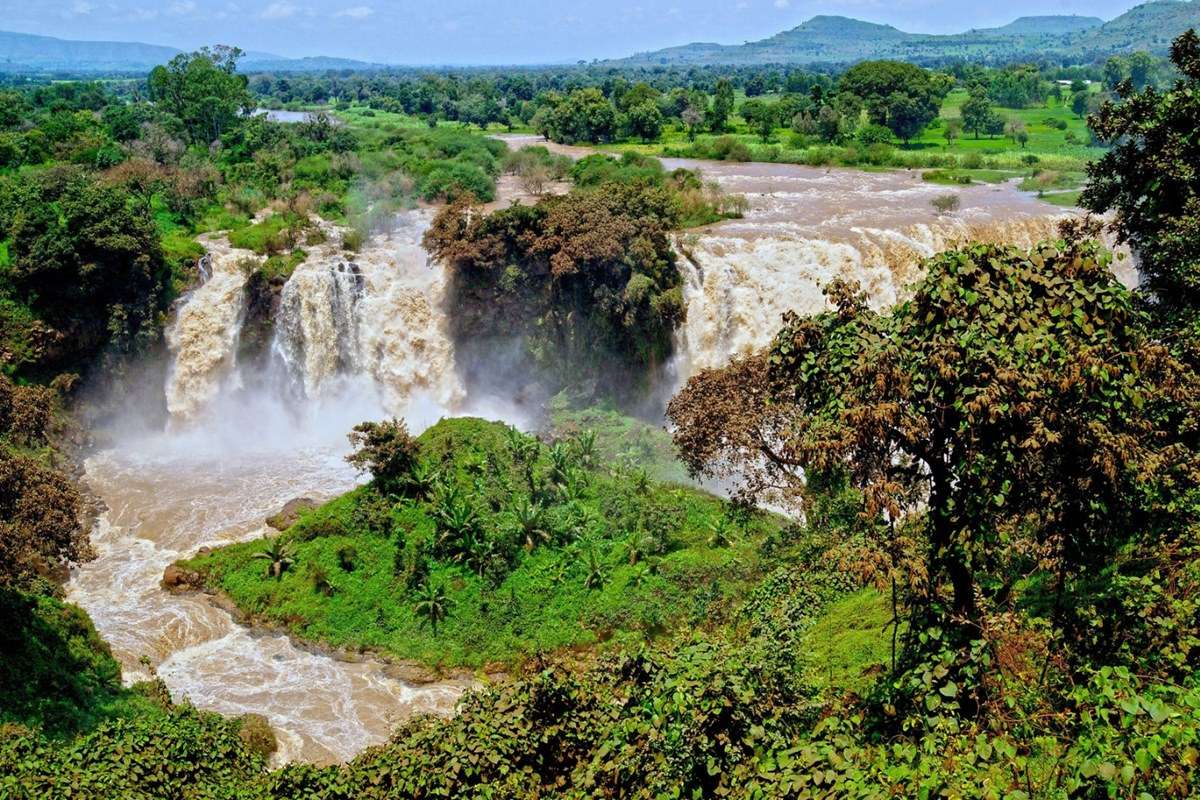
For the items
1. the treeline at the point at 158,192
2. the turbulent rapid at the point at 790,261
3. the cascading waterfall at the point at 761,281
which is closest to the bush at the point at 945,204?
the turbulent rapid at the point at 790,261

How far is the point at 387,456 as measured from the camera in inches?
794

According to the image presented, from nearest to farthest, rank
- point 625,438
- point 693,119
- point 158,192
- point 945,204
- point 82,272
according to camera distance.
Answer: point 625,438 → point 82,272 → point 945,204 → point 158,192 → point 693,119

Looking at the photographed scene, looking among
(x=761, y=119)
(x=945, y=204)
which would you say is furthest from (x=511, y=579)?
(x=761, y=119)

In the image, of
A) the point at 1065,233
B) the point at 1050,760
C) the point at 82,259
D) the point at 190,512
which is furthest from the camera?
the point at 82,259

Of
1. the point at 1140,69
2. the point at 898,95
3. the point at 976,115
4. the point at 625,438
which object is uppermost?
the point at 1140,69

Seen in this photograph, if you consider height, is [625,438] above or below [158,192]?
below

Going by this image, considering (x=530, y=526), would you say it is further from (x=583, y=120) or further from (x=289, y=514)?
(x=583, y=120)

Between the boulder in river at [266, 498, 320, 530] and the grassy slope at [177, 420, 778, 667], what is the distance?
44.0 inches

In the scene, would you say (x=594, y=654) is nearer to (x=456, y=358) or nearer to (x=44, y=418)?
(x=44, y=418)

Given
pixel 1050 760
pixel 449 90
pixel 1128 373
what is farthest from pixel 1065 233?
pixel 449 90

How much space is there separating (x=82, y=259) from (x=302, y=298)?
19.9 ft

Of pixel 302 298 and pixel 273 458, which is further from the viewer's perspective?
pixel 302 298

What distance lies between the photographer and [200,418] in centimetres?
2786

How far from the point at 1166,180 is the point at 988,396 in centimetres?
876
